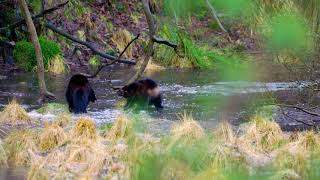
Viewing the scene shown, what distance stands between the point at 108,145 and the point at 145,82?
3962 mm

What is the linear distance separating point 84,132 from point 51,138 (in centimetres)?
41

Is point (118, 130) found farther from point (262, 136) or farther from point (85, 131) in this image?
point (262, 136)

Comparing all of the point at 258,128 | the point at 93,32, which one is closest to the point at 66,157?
the point at 258,128

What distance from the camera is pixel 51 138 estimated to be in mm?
7879

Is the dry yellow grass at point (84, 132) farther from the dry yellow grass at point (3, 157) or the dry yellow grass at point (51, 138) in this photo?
the dry yellow grass at point (3, 157)

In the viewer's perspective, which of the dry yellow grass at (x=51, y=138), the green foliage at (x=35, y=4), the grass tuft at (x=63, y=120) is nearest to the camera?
the dry yellow grass at (x=51, y=138)

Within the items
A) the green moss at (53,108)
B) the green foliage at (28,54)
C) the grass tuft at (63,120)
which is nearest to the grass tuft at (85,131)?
the grass tuft at (63,120)

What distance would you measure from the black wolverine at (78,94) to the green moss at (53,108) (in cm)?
16

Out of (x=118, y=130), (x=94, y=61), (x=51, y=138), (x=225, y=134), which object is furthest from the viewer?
(x=94, y=61)

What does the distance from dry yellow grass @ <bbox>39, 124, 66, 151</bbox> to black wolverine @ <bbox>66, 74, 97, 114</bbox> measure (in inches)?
107

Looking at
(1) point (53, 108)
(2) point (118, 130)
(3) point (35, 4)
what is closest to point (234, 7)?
(2) point (118, 130)

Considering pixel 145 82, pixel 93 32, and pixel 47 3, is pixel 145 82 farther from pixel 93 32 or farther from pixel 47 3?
pixel 93 32

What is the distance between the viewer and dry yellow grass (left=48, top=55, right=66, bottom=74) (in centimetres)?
1747

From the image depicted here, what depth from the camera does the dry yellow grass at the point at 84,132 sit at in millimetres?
7811
